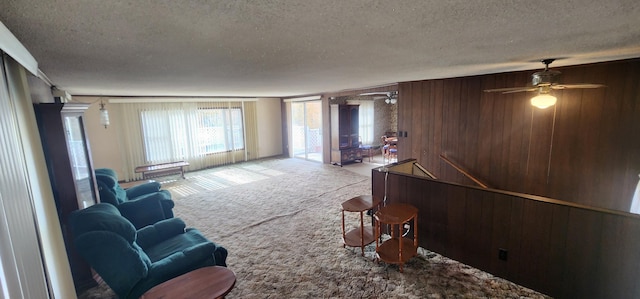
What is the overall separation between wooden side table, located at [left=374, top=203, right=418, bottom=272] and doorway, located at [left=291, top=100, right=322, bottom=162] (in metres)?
5.35

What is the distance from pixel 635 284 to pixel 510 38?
6.82 feet

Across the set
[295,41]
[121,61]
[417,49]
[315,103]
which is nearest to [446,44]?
[417,49]

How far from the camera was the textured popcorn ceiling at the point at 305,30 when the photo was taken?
1094 millimetres

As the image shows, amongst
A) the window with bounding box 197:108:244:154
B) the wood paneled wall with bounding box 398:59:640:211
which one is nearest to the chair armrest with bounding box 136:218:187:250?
the wood paneled wall with bounding box 398:59:640:211

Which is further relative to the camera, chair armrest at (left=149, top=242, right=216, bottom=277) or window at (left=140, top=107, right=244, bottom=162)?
window at (left=140, top=107, right=244, bottom=162)

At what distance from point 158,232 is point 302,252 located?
1.53 meters

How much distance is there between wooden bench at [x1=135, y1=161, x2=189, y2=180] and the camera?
6113 millimetres

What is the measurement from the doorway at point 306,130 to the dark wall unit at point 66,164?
6.15m

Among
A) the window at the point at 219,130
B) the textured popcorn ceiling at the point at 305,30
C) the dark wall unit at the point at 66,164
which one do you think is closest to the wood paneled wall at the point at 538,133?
the textured popcorn ceiling at the point at 305,30

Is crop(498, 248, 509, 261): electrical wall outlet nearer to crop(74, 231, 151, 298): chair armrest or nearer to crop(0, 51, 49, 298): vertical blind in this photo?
crop(74, 231, 151, 298): chair armrest

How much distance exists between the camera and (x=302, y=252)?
122 inches

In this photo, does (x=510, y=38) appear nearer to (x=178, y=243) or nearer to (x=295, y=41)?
(x=295, y=41)

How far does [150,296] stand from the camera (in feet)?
5.54

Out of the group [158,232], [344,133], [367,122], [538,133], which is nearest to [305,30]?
[158,232]
